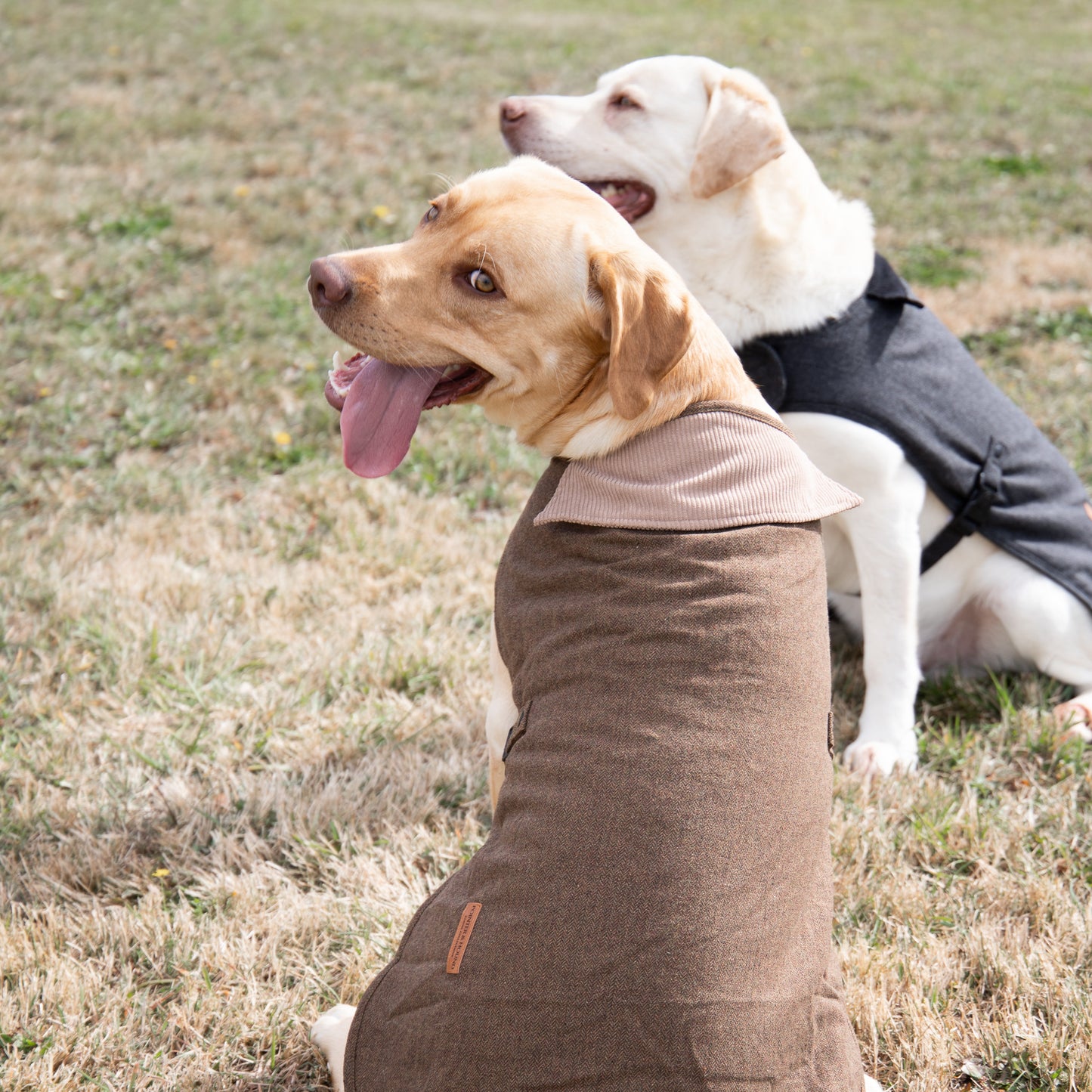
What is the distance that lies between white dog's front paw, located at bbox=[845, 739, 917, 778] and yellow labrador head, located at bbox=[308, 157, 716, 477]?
1.48 m

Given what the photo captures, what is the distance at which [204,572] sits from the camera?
3885 millimetres

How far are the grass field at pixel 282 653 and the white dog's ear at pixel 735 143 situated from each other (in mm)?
1671

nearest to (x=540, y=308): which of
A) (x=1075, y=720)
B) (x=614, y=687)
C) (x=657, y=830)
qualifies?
(x=614, y=687)

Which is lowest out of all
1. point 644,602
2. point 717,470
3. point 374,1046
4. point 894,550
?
point 374,1046

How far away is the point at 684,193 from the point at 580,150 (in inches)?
15.8

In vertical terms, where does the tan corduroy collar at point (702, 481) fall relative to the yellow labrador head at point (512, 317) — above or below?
below

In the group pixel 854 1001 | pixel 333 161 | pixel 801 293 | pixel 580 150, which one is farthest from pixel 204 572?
pixel 333 161

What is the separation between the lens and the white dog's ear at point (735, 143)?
2971 millimetres

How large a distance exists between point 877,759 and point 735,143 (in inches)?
73.2

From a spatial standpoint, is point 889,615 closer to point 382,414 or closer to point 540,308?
point 540,308

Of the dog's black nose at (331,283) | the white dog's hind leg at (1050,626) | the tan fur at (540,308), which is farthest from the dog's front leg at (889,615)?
the dog's black nose at (331,283)

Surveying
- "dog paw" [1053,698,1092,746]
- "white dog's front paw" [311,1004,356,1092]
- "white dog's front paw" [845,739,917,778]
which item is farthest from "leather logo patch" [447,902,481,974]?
"dog paw" [1053,698,1092,746]

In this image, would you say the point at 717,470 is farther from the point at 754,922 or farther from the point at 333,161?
the point at 333,161

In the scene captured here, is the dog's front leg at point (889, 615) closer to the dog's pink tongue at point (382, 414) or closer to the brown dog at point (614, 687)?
the brown dog at point (614, 687)
